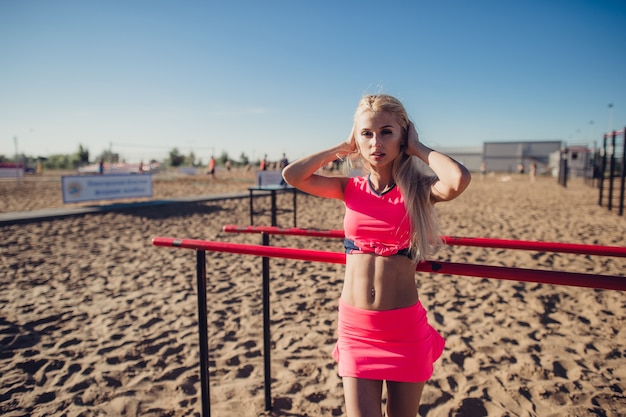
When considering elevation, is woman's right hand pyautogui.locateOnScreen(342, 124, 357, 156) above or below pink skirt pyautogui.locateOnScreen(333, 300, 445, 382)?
above

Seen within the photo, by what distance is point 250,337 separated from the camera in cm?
358

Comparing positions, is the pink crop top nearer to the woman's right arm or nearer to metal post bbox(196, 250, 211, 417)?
the woman's right arm

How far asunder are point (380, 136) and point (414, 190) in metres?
0.26

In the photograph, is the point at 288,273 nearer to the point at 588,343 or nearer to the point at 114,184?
the point at 588,343

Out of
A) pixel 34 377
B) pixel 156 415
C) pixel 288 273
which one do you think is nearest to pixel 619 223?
pixel 288 273

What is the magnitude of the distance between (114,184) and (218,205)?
316 centimetres

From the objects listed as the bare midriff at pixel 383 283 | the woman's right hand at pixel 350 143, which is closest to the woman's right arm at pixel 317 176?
the woman's right hand at pixel 350 143

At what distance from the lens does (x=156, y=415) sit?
8.23ft

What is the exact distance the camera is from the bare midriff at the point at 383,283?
5.21 feet

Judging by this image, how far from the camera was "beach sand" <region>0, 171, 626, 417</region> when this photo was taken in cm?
265

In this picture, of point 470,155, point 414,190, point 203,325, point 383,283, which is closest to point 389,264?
point 383,283

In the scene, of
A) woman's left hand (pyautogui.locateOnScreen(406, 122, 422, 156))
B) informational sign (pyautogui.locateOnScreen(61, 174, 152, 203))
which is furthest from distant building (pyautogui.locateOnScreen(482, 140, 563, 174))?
woman's left hand (pyautogui.locateOnScreen(406, 122, 422, 156))

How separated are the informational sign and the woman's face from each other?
11.4 m

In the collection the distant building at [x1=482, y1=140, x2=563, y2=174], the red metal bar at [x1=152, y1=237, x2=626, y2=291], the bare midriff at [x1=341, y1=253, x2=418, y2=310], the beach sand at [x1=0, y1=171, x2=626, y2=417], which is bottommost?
the beach sand at [x1=0, y1=171, x2=626, y2=417]
